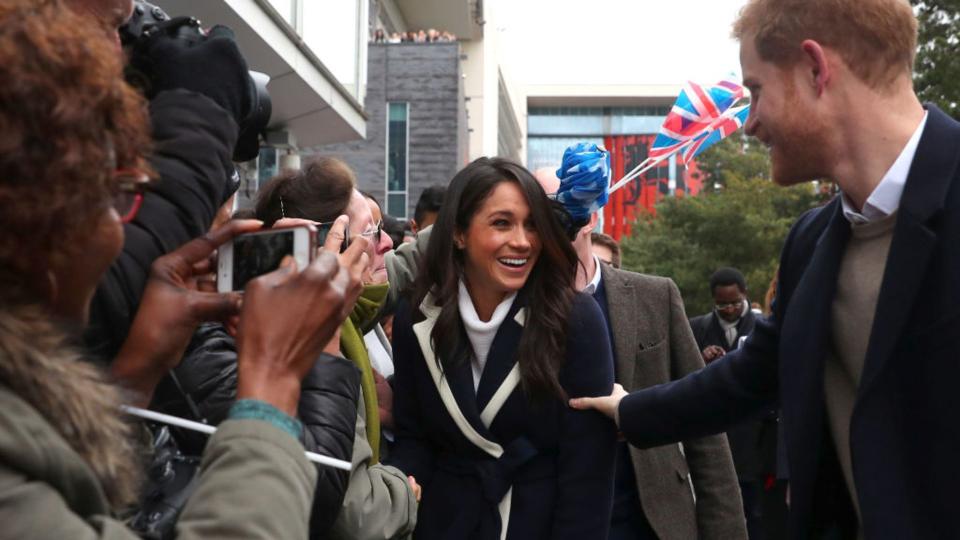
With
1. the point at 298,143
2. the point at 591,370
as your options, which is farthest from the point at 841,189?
the point at 298,143

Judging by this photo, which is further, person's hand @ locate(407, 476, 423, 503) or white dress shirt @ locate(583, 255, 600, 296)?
white dress shirt @ locate(583, 255, 600, 296)

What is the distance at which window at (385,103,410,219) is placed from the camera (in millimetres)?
24672

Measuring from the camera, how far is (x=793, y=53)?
110 inches

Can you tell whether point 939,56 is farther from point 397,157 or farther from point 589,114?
point 589,114

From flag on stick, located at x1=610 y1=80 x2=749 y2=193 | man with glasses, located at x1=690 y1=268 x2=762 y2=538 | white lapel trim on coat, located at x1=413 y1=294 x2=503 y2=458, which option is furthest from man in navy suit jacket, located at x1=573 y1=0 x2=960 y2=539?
man with glasses, located at x1=690 y1=268 x2=762 y2=538

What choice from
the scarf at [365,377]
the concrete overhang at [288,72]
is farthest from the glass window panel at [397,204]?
the scarf at [365,377]

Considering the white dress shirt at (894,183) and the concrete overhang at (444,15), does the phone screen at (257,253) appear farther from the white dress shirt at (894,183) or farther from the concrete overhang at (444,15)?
the concrete overhang at (444,15)

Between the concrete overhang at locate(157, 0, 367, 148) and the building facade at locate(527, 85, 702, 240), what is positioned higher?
the concrete overhang at locate(157, 0, 367, 148)

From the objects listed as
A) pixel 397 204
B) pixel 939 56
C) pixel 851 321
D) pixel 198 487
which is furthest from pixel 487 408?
pixel 397 204

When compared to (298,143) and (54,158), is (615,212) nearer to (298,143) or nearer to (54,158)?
(298,143)

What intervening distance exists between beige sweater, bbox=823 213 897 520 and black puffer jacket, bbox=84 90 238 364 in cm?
149

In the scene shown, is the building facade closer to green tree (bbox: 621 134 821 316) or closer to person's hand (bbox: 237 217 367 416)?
green tree (bbox: 621 134 821 316)

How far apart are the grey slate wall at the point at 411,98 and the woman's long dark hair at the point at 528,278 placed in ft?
67.5

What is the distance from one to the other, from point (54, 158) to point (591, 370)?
7.68ft
